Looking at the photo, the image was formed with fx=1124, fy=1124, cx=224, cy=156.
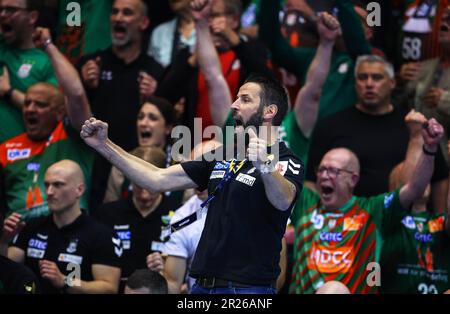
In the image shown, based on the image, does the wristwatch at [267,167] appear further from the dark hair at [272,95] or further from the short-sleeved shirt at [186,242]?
the short-sleeved shirt at [186,242]

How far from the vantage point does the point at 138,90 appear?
10.4m

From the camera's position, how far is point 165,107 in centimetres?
994

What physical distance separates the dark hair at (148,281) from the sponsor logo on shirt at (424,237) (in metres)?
2.08

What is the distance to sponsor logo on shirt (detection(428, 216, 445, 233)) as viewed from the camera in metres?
8.82

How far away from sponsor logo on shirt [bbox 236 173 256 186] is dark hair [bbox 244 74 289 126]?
0.40m

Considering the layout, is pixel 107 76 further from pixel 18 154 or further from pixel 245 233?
pixel 245 233

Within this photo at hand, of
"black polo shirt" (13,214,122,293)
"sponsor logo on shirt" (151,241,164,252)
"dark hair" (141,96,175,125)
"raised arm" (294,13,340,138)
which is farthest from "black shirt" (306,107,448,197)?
"black polo shirt" (13,214,122,293)

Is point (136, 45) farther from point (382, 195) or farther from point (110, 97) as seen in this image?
point (382, 195)

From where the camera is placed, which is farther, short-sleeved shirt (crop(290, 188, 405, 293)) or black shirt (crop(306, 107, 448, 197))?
black shirt (crop(306, 107, 448, 197))

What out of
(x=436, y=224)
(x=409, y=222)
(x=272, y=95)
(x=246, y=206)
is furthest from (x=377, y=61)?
(x=246, y=206)

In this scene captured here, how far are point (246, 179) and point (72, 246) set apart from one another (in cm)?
256

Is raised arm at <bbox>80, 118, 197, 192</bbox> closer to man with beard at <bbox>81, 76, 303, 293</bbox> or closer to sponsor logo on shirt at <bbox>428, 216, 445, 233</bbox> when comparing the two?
man with beard at <bbox>81, 76, 303, 293</bbox>

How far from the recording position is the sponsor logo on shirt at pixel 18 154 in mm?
10070

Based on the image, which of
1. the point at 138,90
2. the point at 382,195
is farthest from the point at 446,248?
the point at 138,90
